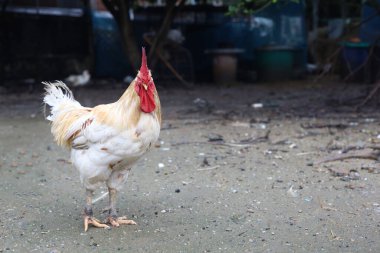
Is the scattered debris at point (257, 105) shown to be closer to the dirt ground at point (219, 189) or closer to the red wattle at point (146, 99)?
the dirt ground at point (219, 189)

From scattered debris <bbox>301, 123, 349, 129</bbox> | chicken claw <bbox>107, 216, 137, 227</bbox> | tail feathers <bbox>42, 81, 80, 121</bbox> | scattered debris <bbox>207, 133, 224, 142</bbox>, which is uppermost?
tail feathers <bbox>42, 81, 80, 121</bbox>

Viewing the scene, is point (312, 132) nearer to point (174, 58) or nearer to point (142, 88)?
point (142, 88)

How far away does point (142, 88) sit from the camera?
4.45m

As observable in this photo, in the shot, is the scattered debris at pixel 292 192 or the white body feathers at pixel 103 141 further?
the scattered debris at pixel 292 192

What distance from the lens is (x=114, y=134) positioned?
4.49m

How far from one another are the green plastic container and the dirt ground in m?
5.92

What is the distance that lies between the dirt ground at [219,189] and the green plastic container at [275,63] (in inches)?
233

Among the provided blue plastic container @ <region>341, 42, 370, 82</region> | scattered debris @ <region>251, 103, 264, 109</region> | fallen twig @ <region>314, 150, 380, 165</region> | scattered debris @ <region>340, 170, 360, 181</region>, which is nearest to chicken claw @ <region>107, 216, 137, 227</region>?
scattered debris @ <region>340, 170, 360, 181</region>

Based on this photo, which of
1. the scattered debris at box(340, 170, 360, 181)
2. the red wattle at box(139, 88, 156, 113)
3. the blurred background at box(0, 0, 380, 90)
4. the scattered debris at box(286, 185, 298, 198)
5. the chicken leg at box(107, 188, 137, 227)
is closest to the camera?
the red wattle at box(139, 88, 156, 113)

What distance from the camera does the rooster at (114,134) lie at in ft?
14.7

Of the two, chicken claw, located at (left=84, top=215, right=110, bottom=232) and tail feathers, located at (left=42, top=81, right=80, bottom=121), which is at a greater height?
tail feathers, located at (left=42, top=81, right=80, bottom=121)

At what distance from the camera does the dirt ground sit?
4590 millimetres

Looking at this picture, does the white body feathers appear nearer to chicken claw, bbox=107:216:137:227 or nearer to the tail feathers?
the tail feathers

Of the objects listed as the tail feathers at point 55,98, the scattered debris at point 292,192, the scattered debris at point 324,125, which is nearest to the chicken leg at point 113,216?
the tail feathers at point 55,98
